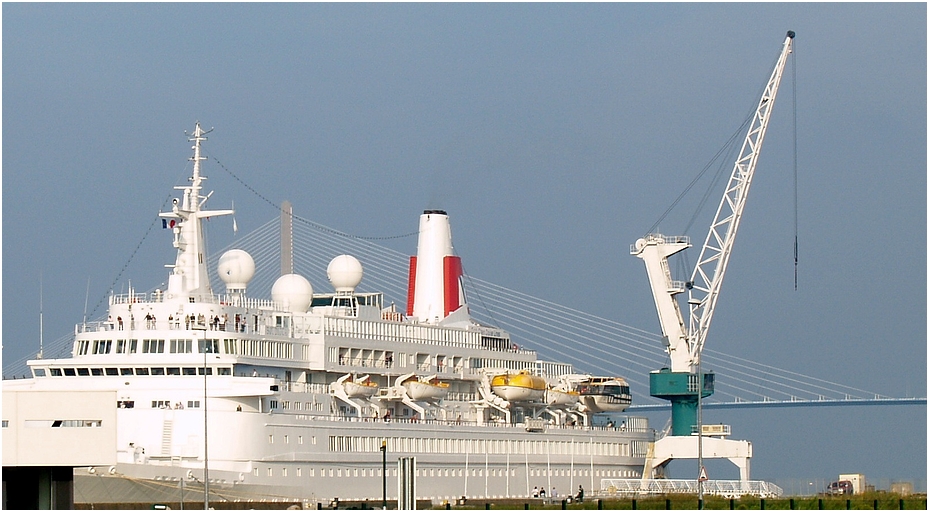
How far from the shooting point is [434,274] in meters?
98.9

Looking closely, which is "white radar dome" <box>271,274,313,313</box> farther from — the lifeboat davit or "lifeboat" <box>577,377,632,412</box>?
"lifeboat" <box>577,377,632,412</box>

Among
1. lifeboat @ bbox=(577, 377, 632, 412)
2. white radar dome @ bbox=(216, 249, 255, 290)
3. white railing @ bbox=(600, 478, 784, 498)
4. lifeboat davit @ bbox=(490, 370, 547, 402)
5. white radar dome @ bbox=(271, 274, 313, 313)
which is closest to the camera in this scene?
white radar dome @ bbox=(216, 249, 255, 290)

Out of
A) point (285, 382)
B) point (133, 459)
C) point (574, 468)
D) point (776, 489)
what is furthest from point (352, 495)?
point (776, 489)

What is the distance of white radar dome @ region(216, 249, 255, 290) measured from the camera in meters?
83.6

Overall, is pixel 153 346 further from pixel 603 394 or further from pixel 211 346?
pixel 603 394

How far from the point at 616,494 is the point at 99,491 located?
113 feet

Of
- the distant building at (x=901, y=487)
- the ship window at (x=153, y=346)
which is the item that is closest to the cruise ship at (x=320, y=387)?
the ship window at (x=153, y=346)

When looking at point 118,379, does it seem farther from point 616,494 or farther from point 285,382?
point 616,494

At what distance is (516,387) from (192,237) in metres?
20.1

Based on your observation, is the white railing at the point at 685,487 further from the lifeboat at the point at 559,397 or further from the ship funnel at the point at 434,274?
the ship funnel at the point at 434,274

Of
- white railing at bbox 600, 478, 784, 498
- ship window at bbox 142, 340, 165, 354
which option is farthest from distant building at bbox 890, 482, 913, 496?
ship window at bbox 142, 340, 165, 354

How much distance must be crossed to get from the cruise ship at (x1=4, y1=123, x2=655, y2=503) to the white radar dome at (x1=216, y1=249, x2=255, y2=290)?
0.07m

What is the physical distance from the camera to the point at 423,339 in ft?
302

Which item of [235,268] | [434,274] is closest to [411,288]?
[434,274]
